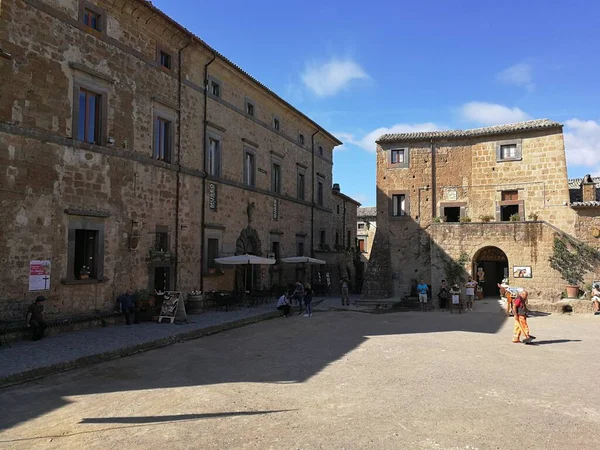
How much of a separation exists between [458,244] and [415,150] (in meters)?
6.41

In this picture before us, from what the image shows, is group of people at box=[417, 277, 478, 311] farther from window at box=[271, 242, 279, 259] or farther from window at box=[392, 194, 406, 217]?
window at box=[271, 242, 279, 259]

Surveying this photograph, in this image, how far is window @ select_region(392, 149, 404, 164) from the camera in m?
26.9

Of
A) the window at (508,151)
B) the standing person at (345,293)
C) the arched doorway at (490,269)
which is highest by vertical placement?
the window at (508,151)

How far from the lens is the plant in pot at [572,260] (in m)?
21.1

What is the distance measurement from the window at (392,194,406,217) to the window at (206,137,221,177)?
1120 cm

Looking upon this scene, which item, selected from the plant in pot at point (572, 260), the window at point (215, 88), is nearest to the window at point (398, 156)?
the plant in pot at point (572, 260)

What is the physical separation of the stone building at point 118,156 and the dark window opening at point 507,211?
1311 cm

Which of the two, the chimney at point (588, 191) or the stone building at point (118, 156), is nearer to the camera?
the stone building at point (118, 156)

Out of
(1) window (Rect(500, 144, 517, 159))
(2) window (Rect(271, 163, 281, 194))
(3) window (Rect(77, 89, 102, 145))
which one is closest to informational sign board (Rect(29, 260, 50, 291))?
(3) window (Rect(77, 89, 102, 145))

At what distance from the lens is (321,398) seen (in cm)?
709

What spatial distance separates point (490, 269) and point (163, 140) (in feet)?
59.6

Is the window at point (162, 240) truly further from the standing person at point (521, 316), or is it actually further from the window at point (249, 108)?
the standing person at point (521, 316)

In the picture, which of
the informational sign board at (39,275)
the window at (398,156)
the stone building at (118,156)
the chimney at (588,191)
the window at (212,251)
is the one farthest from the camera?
the window at (398,156)

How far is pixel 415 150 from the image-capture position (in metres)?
26.6
